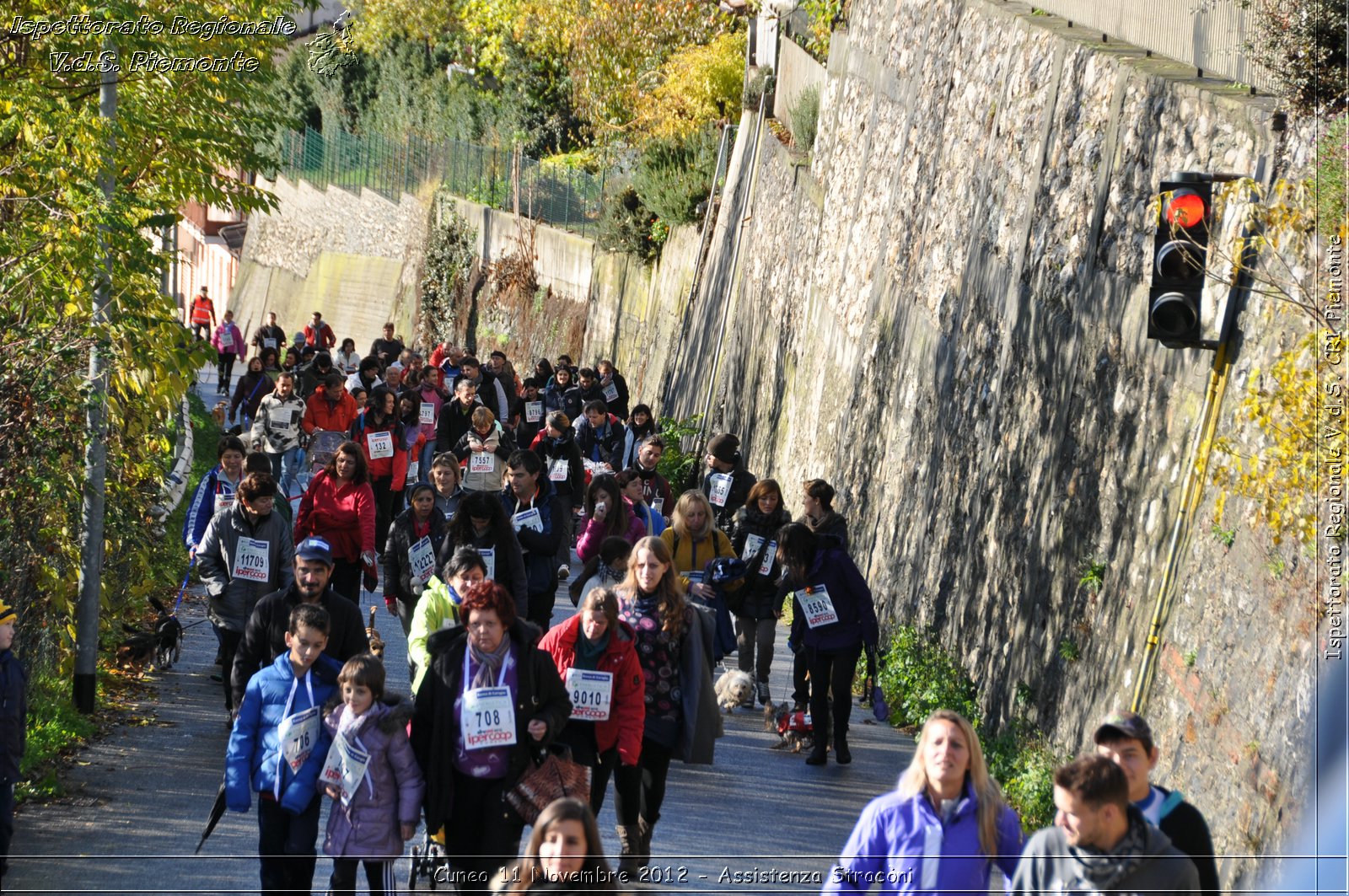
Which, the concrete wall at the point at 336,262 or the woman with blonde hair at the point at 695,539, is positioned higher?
the concrete wall at the point at 336,262

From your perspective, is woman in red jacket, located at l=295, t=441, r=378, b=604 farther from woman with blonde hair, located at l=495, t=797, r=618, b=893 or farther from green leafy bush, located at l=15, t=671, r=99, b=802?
woman with blonde hair, located at l=495, t=797, r=618, b=893

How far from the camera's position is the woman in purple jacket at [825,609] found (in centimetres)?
1016

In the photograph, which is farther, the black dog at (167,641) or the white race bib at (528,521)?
the black dog at (167,641)

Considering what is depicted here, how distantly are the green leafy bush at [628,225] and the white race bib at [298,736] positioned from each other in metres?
23.4

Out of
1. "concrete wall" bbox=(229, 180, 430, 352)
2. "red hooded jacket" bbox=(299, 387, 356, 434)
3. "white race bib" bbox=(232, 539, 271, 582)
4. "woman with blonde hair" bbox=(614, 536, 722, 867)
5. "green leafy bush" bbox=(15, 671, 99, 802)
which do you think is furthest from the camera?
"concrete wall" bbox=(229, 180, 430, 352)

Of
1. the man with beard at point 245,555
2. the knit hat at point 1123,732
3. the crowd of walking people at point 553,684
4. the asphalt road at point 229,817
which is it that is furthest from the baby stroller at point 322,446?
the knit hat at point 1123,732

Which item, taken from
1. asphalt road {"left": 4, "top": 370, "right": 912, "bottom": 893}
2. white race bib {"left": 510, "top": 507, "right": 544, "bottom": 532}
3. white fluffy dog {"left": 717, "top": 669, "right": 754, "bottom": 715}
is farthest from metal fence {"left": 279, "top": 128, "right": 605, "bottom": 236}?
asphalt road {"left": 4, "top": 370, "right": 912, "bottom": 893}

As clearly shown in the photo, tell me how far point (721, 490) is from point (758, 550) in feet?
8.08

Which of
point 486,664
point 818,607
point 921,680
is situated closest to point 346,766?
point 486,664

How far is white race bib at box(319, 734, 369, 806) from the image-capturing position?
671 centimetres

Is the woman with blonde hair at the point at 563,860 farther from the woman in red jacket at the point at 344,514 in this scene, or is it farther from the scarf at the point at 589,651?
the woman in red jacket at the point at 344,514

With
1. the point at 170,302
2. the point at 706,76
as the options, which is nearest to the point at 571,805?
the point at 170,302

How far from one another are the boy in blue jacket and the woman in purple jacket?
3819mm

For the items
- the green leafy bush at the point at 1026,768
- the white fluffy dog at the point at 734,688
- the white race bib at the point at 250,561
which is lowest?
the green leafy bush at the point at 1026,768
